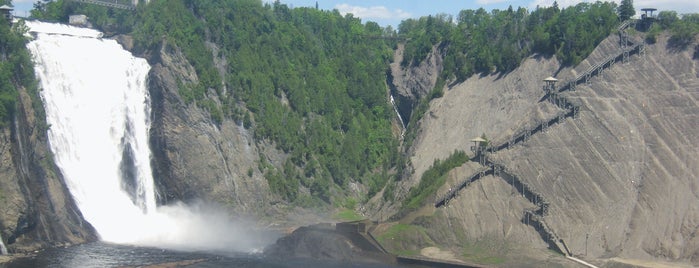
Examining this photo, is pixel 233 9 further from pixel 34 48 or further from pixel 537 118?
pixel 537 118

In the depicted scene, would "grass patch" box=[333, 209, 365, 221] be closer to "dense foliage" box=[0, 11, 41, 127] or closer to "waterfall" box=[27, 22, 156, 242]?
"waterfall" box=[27, 22, 156, 242]

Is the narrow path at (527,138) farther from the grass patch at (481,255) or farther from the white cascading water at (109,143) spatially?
the white cascading water at (109,143)

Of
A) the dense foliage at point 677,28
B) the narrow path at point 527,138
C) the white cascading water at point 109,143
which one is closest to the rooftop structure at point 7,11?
the white cascading water at point 109,143

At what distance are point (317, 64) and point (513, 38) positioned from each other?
25.4 m

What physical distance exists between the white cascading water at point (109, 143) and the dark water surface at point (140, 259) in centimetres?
373

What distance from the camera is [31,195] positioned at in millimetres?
80000

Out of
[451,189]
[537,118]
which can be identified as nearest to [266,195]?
[451,189]

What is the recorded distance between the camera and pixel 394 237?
3403 inches

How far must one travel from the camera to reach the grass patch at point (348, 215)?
101 meters

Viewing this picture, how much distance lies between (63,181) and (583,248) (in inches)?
1752

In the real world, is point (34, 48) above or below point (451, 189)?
above

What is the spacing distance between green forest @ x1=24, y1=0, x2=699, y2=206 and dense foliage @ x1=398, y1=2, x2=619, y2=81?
0.15 m

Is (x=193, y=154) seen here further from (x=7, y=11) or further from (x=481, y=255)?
(x=481, y=255)

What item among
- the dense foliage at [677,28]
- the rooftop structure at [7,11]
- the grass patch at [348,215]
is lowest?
the grass patch at [348,215]
